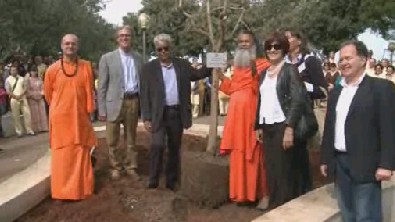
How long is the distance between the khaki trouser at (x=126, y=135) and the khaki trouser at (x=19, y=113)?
785 centimetres

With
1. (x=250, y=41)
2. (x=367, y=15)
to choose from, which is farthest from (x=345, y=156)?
(x=367, y=15)

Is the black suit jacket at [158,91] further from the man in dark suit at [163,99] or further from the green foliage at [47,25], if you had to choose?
the green foliage at [47,25]

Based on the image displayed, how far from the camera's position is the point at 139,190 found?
682 cm

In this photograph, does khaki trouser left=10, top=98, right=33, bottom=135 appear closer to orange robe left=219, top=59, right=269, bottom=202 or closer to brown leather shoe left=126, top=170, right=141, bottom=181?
brown leather shoe left=126, top=170, right=141, bottom=181

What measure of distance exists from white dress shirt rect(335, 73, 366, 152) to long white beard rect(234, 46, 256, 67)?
1.67 m

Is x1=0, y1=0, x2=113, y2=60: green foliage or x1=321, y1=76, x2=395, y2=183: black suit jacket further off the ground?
x1=0, y1=0, x2=113, y2=60: green foliage

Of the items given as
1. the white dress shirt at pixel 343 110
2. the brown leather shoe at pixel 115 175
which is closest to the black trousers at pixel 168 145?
the brown leather shoe at pixel 115 175

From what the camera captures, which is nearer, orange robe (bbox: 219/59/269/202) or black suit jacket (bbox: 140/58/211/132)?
orange robe (bbox: 219/59/269/202)

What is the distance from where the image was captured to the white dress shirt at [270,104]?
5.54m

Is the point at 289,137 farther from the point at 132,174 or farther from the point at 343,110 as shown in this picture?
the point at 132,174

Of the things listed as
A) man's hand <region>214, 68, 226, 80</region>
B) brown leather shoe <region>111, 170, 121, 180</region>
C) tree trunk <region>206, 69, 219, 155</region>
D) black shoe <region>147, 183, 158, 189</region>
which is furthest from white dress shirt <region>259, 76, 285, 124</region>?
brown leather shoe <region>111, 170, 121, 180</region>

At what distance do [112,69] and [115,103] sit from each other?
1.14ft

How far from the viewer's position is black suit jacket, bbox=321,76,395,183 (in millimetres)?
4262

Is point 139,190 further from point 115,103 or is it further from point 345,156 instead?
point 345,156
